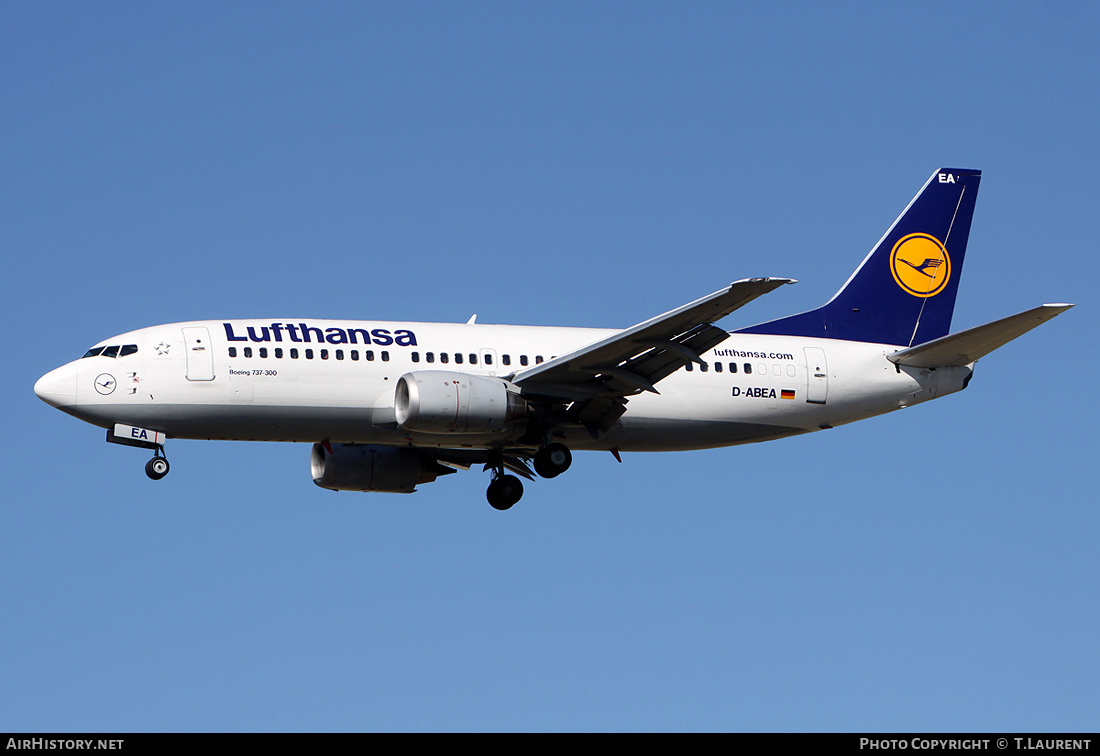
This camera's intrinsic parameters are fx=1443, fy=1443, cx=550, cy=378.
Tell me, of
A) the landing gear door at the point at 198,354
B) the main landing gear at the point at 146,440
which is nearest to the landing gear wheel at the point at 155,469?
the main landing gear at the point at 146,440

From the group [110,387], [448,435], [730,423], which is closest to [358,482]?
[448,435]

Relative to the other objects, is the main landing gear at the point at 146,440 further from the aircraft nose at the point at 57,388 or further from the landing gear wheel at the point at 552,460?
the landing gear wheel at the point at 552,460

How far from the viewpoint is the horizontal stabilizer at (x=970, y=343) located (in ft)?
114

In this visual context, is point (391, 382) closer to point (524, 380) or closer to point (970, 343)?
point (524, 380)

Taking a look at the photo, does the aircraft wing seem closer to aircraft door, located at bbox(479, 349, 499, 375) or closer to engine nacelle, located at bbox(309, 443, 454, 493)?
aircraft door, located at bbox(479, 349, 499, 375)

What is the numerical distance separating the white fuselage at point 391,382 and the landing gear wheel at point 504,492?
6.93 feet

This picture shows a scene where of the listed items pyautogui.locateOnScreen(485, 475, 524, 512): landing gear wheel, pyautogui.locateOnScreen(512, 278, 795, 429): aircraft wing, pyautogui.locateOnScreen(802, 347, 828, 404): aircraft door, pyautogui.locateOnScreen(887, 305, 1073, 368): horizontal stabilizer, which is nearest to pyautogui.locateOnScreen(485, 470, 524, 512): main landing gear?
pyautogui.locateOnScreen(485, 475, 524, 512): landing gear wheel

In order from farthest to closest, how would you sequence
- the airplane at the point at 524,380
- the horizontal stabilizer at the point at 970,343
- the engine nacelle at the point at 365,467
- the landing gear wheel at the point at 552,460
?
the engine nacelle at the point at 365,467
the landing gear wheel at the point at 552,460
the horizontal stabilizer at the point at 970,343
the airplane at the point at 524,380

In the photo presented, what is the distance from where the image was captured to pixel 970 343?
123 feet

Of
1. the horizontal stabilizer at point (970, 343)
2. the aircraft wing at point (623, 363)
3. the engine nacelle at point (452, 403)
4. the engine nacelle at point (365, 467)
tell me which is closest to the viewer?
the aircraft wing at point (623, 363)

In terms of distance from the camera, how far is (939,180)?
42406mm

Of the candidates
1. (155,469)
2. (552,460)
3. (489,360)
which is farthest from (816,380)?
(155,469)

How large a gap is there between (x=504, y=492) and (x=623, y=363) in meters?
5.77
